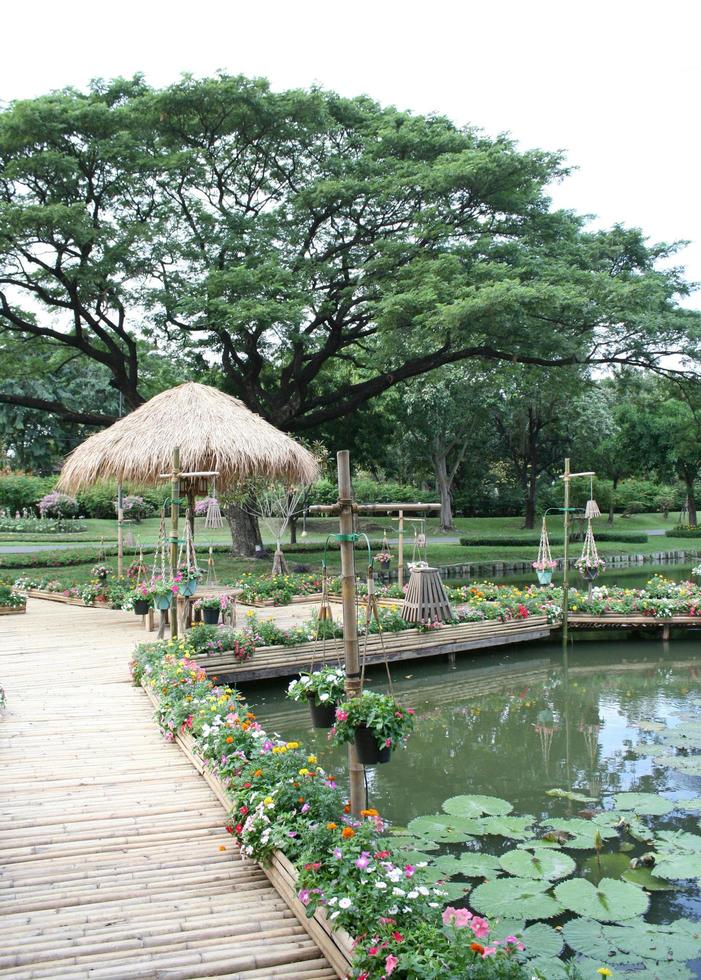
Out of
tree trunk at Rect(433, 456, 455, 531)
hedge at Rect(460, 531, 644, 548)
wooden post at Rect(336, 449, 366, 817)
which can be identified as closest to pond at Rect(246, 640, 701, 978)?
wooden post at Rect(336, 449, 366, 817)

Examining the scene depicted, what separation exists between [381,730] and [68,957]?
1695mm

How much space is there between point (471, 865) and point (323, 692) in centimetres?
154

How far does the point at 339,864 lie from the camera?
143 inches

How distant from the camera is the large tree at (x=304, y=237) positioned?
609 inches

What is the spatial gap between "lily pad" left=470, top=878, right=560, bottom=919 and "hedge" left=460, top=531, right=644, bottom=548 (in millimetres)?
21472

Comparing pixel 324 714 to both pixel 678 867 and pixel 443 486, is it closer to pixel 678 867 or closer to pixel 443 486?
pixel 678 867

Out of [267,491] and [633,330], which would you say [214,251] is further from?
[633,330]

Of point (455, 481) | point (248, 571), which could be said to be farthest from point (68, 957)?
point (455, 481)

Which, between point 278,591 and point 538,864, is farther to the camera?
point 278,591

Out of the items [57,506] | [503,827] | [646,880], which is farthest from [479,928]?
[57,506]

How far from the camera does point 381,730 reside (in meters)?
4.22

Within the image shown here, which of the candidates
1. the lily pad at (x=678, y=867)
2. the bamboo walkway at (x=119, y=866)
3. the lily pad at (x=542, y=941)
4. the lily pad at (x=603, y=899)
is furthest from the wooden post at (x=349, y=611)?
the lily pad at (x=678, y=867)

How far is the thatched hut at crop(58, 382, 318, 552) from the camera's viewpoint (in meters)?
11.5

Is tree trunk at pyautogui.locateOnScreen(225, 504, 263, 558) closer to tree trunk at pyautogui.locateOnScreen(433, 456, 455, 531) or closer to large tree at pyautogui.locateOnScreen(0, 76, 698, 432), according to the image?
large tree at pyautogui.locateOnScreen(0, 76, 698, 432)
